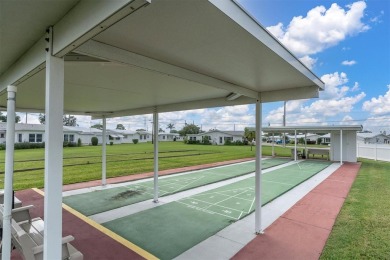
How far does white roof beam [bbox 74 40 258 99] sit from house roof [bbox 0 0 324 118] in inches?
0.4

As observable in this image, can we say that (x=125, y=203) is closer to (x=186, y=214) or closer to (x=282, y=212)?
(x=186, y=214)

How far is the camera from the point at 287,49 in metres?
2.91

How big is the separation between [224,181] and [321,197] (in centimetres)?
393

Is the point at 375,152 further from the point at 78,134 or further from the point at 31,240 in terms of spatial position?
the point at 78,134

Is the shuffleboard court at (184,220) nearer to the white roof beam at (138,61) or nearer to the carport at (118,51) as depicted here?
the carport at (118,51)

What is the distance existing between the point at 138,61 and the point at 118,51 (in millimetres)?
261

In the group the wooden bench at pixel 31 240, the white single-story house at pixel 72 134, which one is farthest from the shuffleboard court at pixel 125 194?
the white single-story house at pixel 72 134

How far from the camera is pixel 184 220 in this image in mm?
5918

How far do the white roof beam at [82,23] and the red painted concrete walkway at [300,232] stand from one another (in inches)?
161

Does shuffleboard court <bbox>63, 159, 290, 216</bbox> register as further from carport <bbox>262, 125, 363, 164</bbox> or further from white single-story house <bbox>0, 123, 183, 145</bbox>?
white single-story house <bbox>0, 123, 183, 145</bbox>

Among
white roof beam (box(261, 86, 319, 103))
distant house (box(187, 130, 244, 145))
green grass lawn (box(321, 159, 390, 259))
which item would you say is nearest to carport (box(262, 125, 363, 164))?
green grass lawn (box(321, 159, 390, 259))

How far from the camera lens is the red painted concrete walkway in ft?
14.2

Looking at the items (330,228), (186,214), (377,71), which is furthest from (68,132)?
(377,71)

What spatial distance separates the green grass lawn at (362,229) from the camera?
436 centimetres
